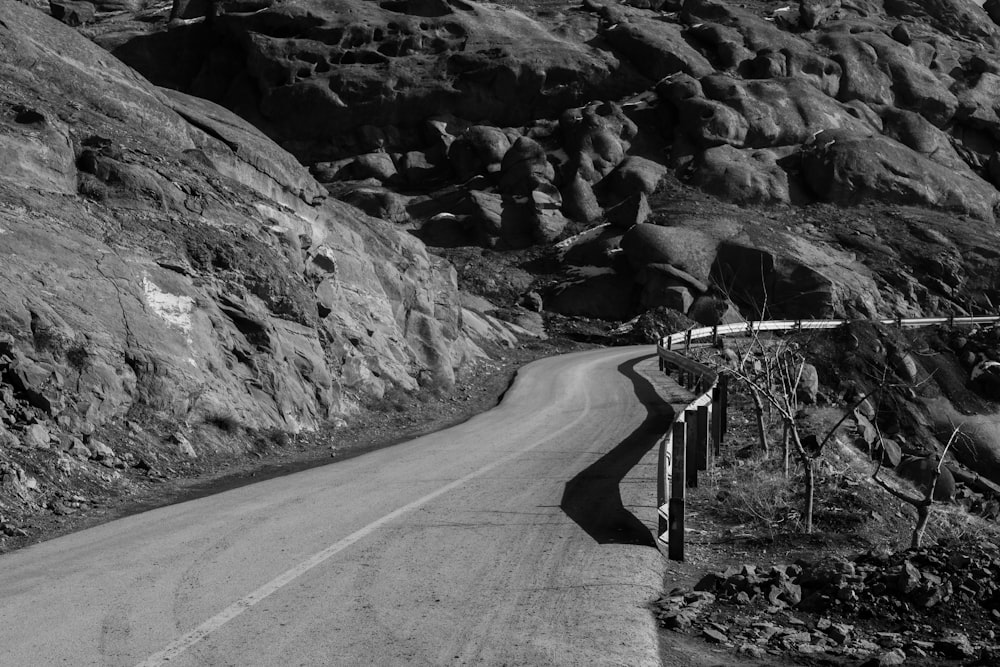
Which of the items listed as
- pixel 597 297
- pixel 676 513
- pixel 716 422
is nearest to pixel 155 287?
pixel 716 422

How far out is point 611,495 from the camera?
998cm

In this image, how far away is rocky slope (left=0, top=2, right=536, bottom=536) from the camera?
1130 centimetres

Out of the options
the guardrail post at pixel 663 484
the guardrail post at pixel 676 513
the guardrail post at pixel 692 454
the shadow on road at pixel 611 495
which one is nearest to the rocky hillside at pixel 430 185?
the shadow on road at pixel 611 495

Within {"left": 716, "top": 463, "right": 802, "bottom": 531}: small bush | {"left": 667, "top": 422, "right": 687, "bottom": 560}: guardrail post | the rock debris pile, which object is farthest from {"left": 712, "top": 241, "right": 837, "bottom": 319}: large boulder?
the rock debris pile

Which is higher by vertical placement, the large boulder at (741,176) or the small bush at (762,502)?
the large boulder at (741,176)

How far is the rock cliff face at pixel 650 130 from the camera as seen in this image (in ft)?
161

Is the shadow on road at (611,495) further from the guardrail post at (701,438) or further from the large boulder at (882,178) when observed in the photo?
the large boulder at (882,178)

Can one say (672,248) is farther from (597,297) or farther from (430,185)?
(430,185)

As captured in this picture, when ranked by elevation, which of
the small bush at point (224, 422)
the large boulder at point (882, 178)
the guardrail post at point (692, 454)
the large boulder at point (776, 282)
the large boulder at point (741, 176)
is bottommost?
the small bush at point (224, 422)

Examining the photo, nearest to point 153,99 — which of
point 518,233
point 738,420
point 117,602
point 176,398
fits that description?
point 176,398

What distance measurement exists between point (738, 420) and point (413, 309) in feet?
36.9

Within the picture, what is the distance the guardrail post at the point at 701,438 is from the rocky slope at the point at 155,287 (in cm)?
708

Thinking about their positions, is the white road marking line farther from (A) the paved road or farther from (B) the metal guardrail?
(B) the metal guardrail

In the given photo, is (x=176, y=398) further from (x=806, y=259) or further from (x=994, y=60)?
(x=994, y=60)
